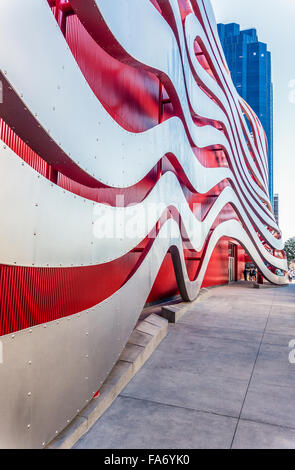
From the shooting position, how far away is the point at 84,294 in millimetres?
5031

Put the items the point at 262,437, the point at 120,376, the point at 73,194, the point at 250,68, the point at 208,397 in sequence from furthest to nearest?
1. the point at 250,68
2. the point at 120,376
3. the point at 208,397
4. the point at 262,437
5. the point at 73,194

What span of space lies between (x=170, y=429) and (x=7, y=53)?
4585 mm

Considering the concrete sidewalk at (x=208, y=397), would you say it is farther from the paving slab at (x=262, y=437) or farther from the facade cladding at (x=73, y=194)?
the facade cladding at (x=73, y=194)

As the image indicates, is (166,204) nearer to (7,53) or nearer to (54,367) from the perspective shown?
(54,367)

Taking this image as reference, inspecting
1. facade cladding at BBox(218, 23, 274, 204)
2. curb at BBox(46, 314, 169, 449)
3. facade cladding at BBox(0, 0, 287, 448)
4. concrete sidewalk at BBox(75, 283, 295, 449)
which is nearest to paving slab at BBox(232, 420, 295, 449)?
concrete sidewalk at BBox(75, 283, 295, 449)

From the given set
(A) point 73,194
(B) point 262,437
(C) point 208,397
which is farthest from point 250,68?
(B) point 262,437

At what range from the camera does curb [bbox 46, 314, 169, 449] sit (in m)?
4.05

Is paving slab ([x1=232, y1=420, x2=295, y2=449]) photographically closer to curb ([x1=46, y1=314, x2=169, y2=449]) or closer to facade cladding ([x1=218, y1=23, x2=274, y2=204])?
curb ([x1=46, y1=314, x2=169, y2=449])

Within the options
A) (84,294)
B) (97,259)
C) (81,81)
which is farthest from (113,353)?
(81,81)

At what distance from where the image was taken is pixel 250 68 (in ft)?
428

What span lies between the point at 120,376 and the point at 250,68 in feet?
481

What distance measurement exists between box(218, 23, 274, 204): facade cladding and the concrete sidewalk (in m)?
135

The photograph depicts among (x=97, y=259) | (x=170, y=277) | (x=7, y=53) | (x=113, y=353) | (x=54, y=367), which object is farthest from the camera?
(x=170, y=277)

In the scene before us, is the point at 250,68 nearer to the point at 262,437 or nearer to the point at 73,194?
the point at 73,194
